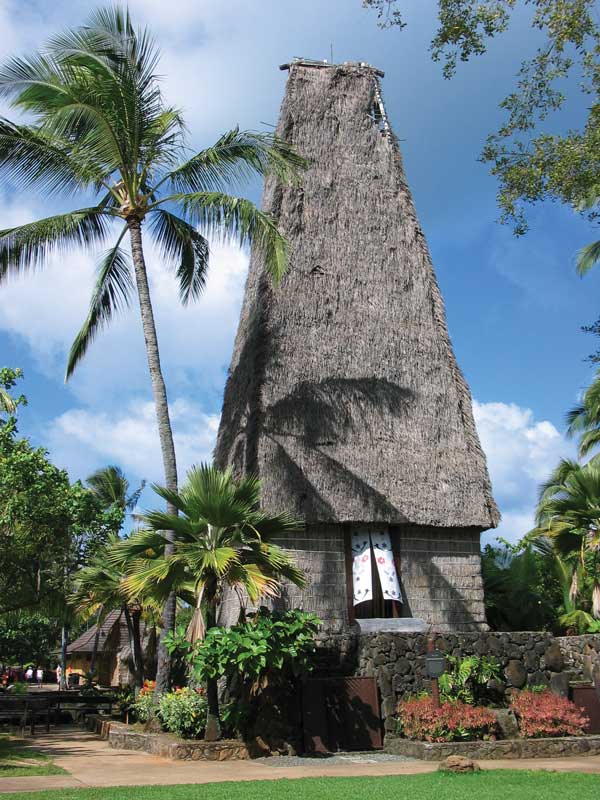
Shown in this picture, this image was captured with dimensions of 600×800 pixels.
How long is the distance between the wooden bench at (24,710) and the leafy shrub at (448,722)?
26.2ft

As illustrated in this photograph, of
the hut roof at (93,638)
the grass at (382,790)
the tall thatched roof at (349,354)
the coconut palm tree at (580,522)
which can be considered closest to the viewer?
the grass at (382,790)

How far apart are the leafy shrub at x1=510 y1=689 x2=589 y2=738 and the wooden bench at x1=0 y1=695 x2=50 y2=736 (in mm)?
9286

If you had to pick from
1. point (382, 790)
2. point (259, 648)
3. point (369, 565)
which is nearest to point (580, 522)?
point (369, 565)

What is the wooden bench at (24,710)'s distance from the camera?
1644 centimetres

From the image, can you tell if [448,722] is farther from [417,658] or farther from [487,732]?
[417,658]

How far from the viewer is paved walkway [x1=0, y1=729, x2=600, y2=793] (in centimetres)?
951

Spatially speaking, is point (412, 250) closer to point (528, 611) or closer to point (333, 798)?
point (528, 611)

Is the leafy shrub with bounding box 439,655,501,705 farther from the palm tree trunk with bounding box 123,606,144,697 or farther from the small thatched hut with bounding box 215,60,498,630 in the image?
the palm tree trunk with bounding box 123,606,144,697

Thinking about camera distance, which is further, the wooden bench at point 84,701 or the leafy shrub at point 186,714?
the wooden bench at point 84,701

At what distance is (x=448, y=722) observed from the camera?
1166 centimetres

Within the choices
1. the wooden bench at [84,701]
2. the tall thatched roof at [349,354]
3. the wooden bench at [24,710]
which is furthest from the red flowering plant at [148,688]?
the wooden bench at [84,701]

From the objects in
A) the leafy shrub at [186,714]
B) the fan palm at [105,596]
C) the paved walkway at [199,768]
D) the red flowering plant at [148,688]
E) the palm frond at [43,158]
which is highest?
the palm frond at [43,158]

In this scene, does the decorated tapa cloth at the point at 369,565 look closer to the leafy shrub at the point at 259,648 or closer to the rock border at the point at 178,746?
the leafy shrub at the point at 259,648

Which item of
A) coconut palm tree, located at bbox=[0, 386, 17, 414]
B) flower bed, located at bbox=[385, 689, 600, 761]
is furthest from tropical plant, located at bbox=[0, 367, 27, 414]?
flower bed, located at bbox=[385, 689, 600, 761]
